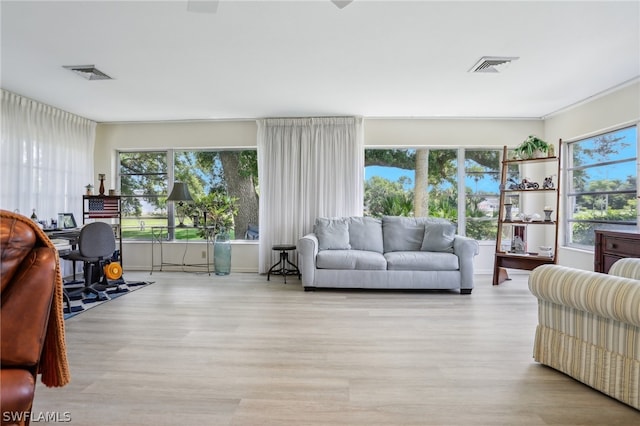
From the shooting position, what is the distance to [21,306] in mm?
1078

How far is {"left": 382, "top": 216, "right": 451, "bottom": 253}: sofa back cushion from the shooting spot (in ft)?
16.5

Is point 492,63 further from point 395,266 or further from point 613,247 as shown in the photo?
point 395,266

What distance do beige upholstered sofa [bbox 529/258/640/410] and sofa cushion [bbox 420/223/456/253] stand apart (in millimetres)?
2390

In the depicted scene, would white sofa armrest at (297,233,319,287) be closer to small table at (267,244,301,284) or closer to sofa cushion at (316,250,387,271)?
sofa cushion at (316,250,387,271)

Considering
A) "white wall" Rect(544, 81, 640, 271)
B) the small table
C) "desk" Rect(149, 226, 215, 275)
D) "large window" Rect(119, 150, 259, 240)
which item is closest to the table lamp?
"large window" Rect(119, 150, 259, 240)

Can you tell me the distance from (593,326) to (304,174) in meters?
4.17

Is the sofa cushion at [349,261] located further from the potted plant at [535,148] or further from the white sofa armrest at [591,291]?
the potted plant at [535,148]

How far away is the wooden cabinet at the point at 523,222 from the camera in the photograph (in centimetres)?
470

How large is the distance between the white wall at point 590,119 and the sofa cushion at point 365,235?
103 inches

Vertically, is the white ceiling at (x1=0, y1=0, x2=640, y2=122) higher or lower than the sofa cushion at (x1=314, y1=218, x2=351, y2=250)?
higher

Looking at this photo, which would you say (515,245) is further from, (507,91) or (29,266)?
(29,266)

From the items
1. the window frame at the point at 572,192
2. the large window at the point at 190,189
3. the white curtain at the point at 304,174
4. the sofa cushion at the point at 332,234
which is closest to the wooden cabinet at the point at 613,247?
the window frame at the point at 572,192

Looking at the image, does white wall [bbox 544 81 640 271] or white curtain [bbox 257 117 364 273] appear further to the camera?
white curtain [bbox 257 117 364 273]

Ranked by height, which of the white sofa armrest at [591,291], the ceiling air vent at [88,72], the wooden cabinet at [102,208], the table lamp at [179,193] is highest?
the ceiling air vent at [88,72]
